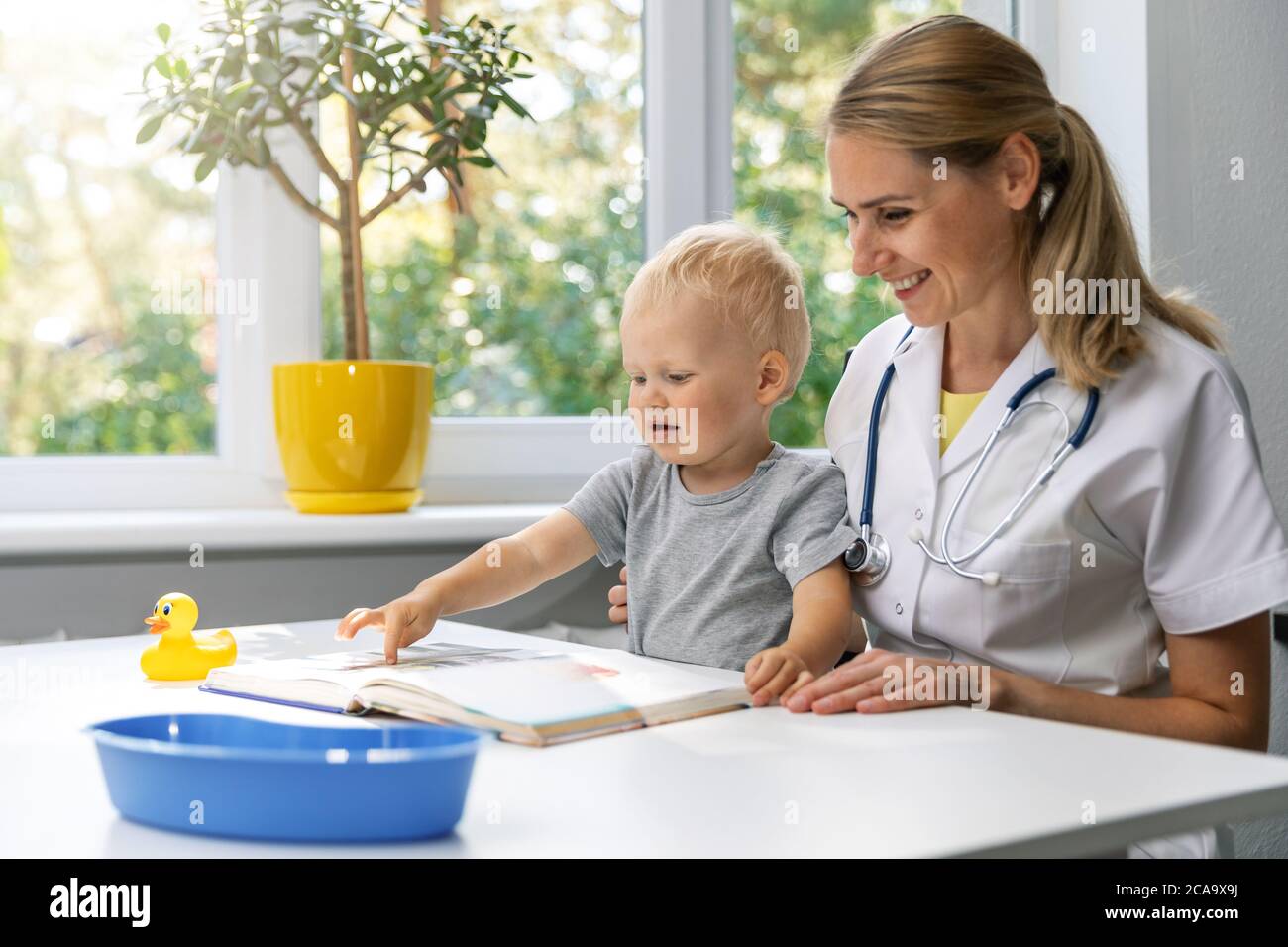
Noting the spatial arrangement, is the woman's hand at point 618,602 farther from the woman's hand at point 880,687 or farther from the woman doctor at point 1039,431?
the woman's hand at point 880,687

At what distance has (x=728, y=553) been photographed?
1270 millimetres

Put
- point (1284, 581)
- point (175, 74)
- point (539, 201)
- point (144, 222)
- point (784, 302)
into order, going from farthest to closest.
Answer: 1. point (539, 201)
2. point (144, 222)
3. point (175, 74)
4. point (784, 302)
5. point (1284, 581)

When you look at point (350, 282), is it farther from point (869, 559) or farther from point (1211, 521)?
point (1211, 521)

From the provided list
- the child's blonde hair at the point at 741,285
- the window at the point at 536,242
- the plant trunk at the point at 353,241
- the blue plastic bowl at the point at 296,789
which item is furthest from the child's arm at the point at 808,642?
the window at the point at 536,242

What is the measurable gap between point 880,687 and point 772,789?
0.86 feet

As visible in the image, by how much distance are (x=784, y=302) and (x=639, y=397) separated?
19 cm

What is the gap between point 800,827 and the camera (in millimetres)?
650

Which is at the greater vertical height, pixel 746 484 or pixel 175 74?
pixel 175 74

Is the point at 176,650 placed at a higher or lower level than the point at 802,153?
lower

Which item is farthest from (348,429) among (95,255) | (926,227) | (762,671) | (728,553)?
(762,671)

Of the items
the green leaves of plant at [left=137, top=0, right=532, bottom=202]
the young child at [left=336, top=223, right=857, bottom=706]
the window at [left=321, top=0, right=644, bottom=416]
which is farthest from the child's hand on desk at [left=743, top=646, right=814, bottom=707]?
the window at [left=321, top=0, right=644, bottom=416]

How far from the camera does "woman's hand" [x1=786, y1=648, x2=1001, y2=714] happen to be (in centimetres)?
95

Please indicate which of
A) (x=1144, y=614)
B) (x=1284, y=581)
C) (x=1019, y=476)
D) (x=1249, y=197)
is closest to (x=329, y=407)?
(x=1019, y=476)
